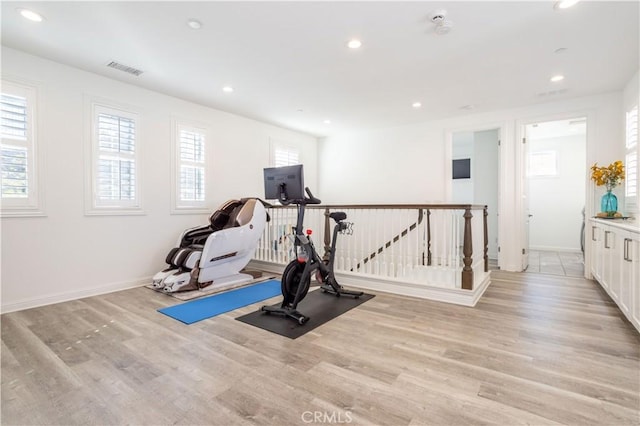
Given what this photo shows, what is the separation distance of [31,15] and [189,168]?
2616 millimetres

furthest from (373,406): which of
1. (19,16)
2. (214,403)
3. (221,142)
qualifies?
(221,142)

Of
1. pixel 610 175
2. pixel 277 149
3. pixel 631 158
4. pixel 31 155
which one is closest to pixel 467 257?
pixel 610 175

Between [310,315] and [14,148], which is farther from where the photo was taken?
[14,148]

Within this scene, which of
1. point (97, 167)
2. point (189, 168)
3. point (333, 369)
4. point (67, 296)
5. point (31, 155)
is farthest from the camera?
point (189, 168)

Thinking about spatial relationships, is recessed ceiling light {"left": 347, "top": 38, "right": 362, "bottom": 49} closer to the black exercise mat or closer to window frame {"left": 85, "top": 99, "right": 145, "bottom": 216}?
the black exercise mat

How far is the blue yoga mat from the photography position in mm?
3193

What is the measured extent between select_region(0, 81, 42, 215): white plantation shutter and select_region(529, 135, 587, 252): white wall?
9.78 metres

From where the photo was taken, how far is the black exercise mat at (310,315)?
2834mm

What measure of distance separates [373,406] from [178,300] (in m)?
2.84

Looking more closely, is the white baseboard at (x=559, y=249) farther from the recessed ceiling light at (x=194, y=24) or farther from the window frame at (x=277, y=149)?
the recessed ceiling light at (x=194, y=24)

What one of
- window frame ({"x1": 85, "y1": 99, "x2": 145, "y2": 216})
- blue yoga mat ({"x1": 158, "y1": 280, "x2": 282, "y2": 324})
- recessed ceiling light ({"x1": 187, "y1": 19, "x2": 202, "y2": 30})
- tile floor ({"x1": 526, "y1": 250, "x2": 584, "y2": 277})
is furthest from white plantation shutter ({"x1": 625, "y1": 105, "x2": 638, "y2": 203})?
window frame ({"x1": 85, "y1": 99, "x2": 145, "y2": 216})

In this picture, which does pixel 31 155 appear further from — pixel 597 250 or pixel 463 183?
pixel 463 183

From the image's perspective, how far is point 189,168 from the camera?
511 cm

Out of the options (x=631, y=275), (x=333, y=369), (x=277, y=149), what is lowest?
(x=333, y=369)
